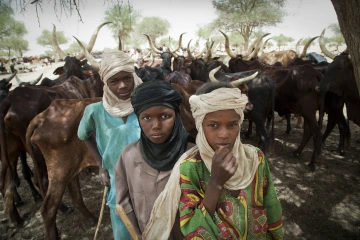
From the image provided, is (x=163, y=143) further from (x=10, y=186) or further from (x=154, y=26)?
(x=154, y=26)

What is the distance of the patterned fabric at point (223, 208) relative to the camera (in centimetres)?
117

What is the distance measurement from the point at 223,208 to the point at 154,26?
4491 centimetres

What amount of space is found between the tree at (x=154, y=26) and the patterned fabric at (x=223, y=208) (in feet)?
142

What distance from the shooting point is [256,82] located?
4652mm

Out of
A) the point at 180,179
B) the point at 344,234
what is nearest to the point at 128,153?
the point at 180,179

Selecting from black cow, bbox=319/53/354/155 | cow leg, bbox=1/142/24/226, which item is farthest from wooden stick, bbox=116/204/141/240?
black cow, bbox=319/53/354/155

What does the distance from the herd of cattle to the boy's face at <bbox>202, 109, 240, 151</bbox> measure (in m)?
0.79

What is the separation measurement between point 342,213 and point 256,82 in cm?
262

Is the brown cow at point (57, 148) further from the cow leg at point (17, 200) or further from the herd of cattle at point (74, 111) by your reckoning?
the cow leg at point (17, 200)

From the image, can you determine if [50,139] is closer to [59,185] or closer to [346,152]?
[59,185]

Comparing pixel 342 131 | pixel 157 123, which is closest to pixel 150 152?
pixel 157 123

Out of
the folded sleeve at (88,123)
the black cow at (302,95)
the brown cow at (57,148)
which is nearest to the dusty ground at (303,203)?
the black cow at (302,95)

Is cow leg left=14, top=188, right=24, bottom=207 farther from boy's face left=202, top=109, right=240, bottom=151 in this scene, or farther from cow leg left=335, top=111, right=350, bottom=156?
cow leg left=335, top=111, right=350, bottom=156

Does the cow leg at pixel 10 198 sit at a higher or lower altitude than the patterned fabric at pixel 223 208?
lower
